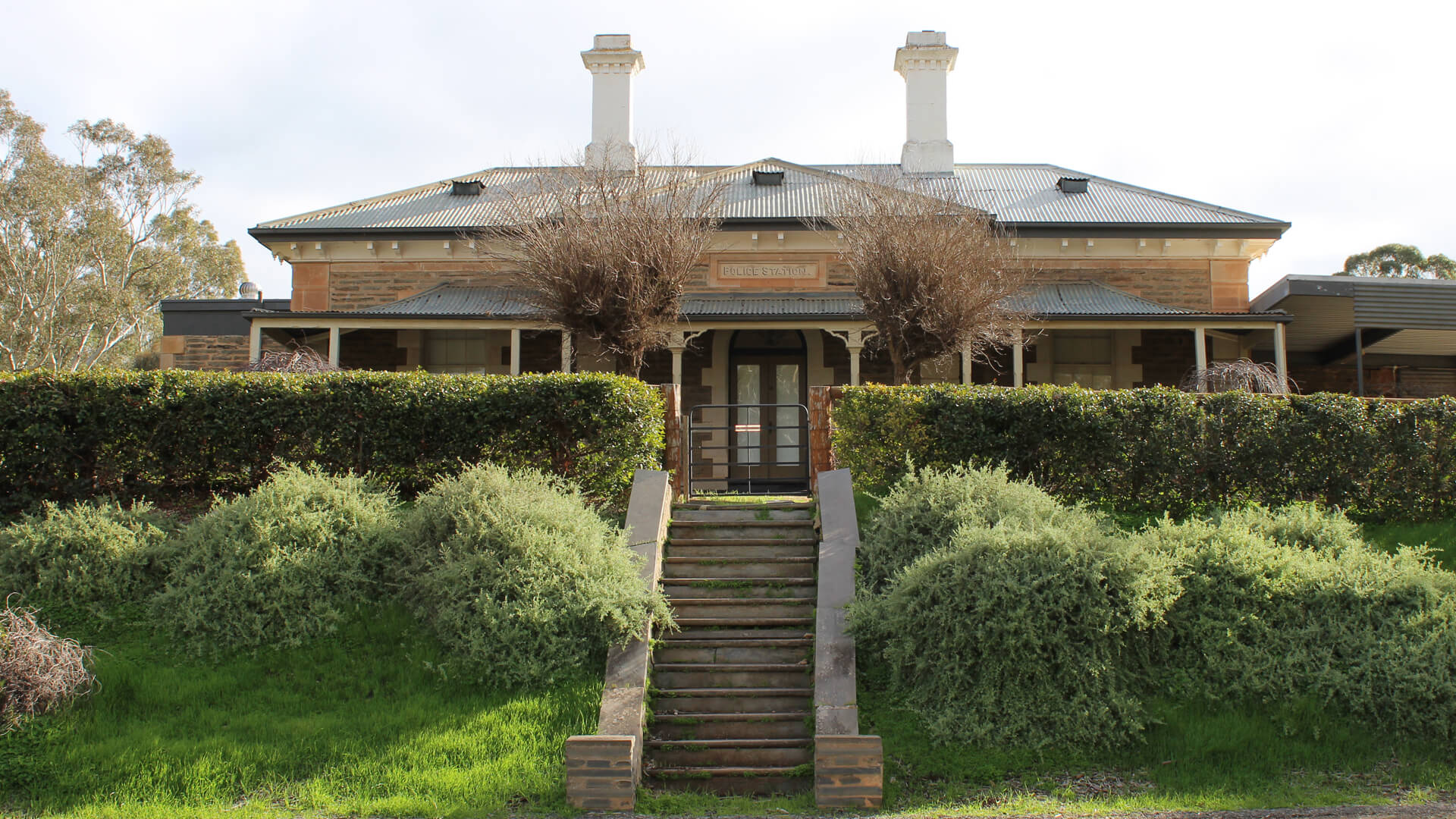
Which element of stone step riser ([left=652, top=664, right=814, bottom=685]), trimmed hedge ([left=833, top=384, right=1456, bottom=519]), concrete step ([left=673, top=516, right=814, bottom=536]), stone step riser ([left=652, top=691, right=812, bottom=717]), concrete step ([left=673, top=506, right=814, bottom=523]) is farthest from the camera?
trimmed hedge ([left=833, top=384, right=1456, bottom=519])

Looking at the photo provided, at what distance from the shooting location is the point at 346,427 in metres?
8.86

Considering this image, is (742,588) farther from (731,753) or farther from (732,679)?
(731,753)

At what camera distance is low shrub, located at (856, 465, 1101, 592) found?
7230mm

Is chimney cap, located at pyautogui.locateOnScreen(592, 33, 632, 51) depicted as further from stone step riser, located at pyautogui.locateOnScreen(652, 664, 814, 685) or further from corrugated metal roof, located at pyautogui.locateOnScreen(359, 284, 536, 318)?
stone step riser, located at pyautogui.locateOnScreen(652, 664, 814, 685)

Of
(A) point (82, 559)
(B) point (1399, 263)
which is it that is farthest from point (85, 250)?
(B) point (1399, 263)

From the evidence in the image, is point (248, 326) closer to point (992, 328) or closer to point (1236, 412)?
point (992, 328)

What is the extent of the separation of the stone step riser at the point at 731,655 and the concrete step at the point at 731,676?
3.3 inches

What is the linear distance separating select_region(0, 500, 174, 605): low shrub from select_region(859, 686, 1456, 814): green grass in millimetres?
5396

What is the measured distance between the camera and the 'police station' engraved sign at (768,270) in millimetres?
15844

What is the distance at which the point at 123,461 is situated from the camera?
8836 millimetres

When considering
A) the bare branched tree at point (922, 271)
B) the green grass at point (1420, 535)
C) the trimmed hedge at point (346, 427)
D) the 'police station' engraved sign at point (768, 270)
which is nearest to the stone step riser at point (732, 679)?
the trimmed hedge at point (346, 427)

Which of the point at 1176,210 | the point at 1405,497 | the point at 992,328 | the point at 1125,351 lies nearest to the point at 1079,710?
the point at 1405,497

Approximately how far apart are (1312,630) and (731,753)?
3.82 metres

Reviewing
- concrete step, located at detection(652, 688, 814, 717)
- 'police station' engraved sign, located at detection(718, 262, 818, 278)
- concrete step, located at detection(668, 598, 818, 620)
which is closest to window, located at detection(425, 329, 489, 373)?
'police station' engraved sign, located at detection(718, 262, 818, 278)
